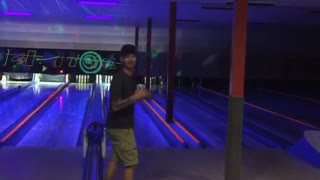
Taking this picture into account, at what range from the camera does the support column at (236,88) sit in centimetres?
484

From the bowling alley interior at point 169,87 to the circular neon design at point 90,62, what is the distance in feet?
0.20

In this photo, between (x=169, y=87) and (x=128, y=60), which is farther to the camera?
(x=169, y=87)

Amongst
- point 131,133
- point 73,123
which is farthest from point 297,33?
point 131,133

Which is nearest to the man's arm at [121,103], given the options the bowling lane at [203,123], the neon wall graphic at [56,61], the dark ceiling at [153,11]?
the bowling lane at [203,123]

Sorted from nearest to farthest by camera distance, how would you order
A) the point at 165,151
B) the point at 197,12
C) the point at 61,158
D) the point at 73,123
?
the point at 61,158 < the point at 165,151 < the point at 73,123 < the point at 197,12

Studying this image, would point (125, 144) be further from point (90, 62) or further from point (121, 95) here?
point (90, 62)

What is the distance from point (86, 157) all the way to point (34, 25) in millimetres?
18532

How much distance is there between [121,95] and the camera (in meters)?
4.11

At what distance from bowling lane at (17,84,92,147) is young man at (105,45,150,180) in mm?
4493

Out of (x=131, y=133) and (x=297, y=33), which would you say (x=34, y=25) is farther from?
(x=131, y=133)

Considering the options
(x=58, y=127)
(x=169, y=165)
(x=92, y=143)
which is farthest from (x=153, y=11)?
(x=92, y=143)

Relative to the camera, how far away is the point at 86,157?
4227 millimetres

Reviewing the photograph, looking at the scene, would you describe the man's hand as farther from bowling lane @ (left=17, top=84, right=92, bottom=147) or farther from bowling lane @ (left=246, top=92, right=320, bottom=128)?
bowling lane @ (left=246, top=92, right=320, bottom=128)

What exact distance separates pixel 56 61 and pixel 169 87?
17734 mm
